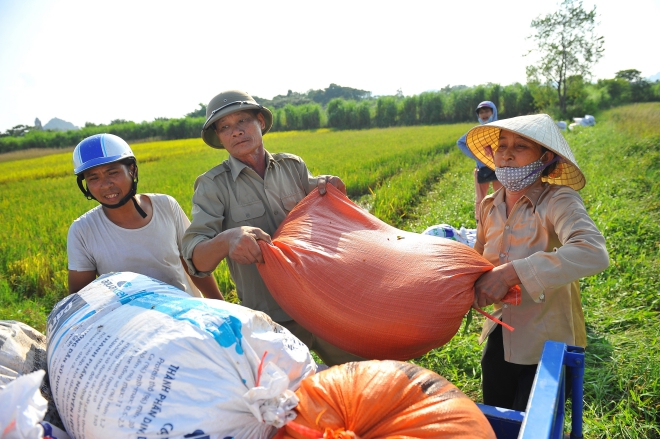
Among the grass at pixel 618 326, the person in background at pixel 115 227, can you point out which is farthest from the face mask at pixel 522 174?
the person in background at pixel 115 227

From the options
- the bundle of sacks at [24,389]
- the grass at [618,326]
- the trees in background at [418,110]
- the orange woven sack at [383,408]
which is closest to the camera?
the bundle of sacks at [24,389]

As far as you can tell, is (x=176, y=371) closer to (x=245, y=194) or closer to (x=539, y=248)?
(x=245, y=194)

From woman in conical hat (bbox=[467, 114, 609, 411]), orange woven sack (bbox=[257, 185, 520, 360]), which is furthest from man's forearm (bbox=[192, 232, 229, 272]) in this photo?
woman in conical hat (bbox=[467, 114, 609, 411])

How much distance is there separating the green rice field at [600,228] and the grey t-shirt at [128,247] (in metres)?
1.84

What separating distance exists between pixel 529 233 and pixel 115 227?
183 cm

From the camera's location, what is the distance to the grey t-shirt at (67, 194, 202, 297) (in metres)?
1.92

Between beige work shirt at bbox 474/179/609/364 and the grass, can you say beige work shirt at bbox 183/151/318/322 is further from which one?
the grass

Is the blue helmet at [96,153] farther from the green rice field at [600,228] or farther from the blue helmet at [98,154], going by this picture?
the green rice field at [600,228]

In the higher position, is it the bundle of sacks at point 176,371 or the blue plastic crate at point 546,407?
the bundle of sacks at point 176,371

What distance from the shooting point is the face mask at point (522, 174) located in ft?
5.58

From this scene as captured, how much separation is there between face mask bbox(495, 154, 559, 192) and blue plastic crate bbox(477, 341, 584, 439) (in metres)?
0.69

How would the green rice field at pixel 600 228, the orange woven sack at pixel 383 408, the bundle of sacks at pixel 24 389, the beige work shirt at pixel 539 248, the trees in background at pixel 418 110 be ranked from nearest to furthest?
1. the bundle of sacks at pixel 24 389
2. the orange woven sack at pixel 383 408
3. the beige work shirt at pixel 539 248
4. the green rice field at pixel 600 228
5. the trees in background at pixel 418 110

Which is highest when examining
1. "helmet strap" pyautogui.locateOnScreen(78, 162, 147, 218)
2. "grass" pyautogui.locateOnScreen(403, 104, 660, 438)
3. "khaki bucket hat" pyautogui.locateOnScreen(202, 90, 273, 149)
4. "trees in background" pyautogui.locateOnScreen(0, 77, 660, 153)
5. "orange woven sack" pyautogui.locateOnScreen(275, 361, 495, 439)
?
"trees in background" pyautogui.locateOnScreen(0, 77, 660, 153)

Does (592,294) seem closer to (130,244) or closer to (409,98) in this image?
(130,244)
